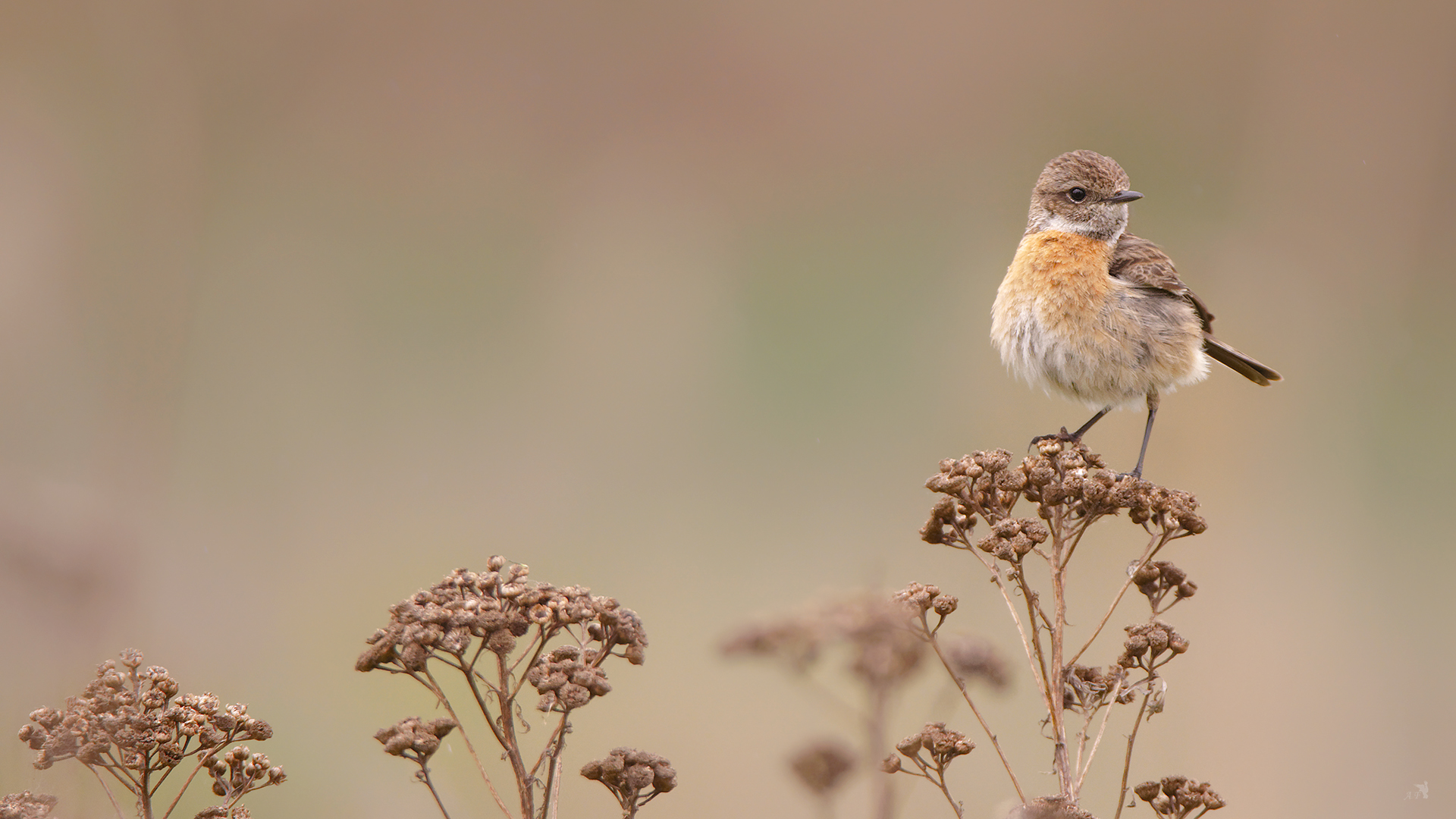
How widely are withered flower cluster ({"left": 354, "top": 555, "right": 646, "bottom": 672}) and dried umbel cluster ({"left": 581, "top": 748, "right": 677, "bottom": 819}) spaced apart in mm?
192

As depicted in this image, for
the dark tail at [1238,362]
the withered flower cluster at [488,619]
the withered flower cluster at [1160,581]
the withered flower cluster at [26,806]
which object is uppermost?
the dark tail at [1238,362]

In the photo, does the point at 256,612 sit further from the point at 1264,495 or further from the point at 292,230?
the point at 1264,495

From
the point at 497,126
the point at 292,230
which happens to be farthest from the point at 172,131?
the point at 497,126

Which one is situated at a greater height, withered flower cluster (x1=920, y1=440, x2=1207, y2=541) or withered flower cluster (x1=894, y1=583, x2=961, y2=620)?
withered flower cluster (x1=920, y1=440, x2=1207, y2=541)

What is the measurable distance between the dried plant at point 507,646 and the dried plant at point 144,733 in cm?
25

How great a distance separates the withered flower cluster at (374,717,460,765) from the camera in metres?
2.01

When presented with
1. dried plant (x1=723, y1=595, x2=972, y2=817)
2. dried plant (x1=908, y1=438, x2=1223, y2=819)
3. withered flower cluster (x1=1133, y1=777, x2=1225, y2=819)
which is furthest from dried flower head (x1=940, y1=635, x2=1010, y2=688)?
withered flower cluster (x1=1133, y1=777, x2=1225, y2=819)

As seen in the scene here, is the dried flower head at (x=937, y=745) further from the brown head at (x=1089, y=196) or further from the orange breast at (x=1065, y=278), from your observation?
the brown head at (x=1089, y=196)

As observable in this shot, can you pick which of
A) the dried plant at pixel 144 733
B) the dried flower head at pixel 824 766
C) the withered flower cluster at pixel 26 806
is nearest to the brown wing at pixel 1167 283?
the dried flower head at pixel 824 766

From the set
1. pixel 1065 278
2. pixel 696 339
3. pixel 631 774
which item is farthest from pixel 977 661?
pixel 696 339

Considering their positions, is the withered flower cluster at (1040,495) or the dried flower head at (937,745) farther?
the withered flower cluster at (1040,495)

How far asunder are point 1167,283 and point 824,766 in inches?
87.3

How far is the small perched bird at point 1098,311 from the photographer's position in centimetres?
379

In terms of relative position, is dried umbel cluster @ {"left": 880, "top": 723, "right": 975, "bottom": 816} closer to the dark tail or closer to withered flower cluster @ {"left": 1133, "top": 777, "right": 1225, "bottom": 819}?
withered flower cluster @ {"left": 1133, "top": 777, "right": 1225, "bottom": 819}
